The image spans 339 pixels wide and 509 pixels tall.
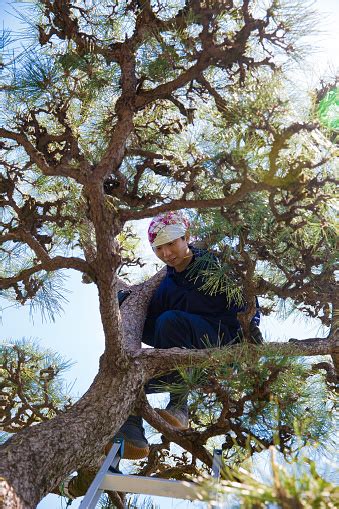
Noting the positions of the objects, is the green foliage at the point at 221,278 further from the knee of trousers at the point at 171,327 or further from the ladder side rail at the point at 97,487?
the ladder side rail at the point at 97,487

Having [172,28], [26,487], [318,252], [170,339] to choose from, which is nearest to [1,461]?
[26,487]

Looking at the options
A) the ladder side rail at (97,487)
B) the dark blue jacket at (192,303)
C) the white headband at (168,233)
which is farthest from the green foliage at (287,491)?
the white headband at (168,233)

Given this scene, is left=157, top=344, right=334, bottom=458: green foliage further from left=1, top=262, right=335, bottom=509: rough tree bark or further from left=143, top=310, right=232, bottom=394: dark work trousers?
left=143, top=310, right=232, bottom=394: dark work trousers

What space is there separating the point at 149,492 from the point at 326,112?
108 centimetres

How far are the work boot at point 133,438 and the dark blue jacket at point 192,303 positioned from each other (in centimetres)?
44

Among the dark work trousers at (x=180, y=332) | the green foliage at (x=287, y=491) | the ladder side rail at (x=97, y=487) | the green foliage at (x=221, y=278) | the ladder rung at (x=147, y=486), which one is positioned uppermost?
the green foliage at (x=221, y=278)

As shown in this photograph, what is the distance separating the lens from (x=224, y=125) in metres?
1.93

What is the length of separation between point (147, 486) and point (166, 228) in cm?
107

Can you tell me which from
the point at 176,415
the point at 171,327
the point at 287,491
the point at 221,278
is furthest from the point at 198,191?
the point at 287,491

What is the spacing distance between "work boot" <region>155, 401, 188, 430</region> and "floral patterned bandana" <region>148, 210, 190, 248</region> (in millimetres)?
590

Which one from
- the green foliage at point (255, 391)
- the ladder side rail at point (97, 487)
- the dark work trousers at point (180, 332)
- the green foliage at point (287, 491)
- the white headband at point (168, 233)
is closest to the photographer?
the green foliage at point (287, 491)

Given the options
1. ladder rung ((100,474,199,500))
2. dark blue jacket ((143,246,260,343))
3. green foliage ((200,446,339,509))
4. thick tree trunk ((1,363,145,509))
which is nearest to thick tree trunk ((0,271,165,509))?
thick tree trunk ((1,363,145,509))

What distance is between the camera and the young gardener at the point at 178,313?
6.60ft

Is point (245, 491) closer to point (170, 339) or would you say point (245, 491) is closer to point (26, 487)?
point (26, 487)
